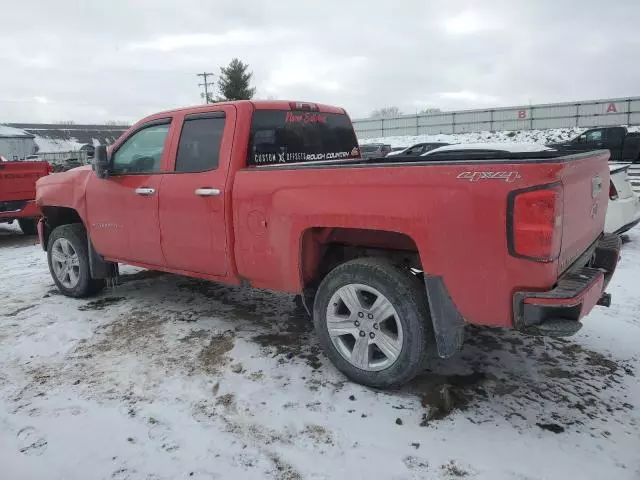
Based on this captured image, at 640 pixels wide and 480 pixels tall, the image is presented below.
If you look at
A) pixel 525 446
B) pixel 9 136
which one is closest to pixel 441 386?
pixel 525 446

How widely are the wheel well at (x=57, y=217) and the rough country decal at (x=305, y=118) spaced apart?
281cm

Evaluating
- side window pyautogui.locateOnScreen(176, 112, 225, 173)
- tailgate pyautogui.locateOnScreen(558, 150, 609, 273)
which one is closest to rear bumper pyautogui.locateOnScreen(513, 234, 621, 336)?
tailgate pyautogui.locateOnScreen(558, 150, 609, 273)

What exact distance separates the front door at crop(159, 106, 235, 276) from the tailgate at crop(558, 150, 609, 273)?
226 cm

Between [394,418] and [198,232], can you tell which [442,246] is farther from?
[198,232]

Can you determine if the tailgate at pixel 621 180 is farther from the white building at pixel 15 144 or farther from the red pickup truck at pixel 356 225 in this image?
the white building at pixel 15 144

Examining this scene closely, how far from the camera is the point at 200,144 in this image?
3979mm

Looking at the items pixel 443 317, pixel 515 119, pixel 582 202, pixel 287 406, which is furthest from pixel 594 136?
pixel 287 406

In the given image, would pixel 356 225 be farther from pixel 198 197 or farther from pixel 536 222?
pixel 198 197

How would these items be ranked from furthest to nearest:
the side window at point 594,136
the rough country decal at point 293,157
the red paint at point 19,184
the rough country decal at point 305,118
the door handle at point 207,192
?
the side window at point 594,136
the red paint at point 19,184
the rough country decal at point 305,118
the rough country decal at point 293,157
the door handle at point 207,192

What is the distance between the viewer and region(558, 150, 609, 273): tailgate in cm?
257

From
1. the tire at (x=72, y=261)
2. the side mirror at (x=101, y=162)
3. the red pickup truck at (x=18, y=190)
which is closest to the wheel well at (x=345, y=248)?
the side mirror at (x=101, y=162)

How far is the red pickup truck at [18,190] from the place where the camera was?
9008 millimetres

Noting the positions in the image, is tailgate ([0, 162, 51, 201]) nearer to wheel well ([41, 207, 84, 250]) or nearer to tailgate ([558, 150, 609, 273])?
wheel well ([41, 207, 84, 250])

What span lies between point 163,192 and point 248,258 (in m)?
1.07
